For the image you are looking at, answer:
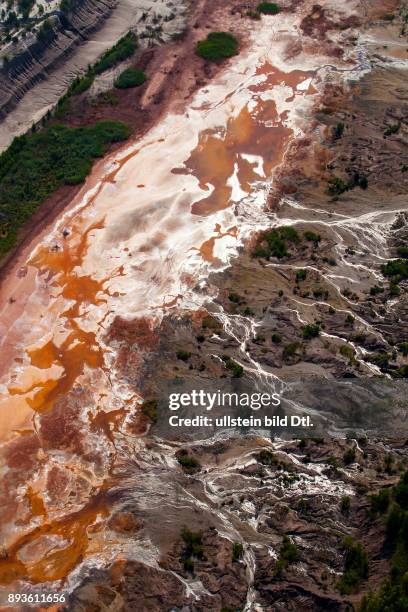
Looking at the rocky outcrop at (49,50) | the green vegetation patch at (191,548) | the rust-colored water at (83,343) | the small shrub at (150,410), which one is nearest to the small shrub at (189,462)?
the small shrub at (150,410)

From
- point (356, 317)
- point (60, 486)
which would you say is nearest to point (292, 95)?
point (356, 317)

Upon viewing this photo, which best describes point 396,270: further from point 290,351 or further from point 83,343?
point 83,343

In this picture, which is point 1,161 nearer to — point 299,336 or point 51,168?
point 51,168

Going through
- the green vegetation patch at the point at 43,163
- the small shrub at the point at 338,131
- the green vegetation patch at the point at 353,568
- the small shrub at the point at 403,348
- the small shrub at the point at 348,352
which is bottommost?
the green vegetation patch at the point at 353,568

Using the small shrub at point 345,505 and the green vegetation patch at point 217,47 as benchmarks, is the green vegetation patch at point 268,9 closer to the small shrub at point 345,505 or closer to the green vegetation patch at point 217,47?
the green vegetation patch at point 217,47

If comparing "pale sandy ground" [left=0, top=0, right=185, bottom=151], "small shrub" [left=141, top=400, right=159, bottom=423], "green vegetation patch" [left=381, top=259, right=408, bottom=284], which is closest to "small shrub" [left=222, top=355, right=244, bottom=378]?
"small shrub" [left=141, top=400, right=159, bottom=423]

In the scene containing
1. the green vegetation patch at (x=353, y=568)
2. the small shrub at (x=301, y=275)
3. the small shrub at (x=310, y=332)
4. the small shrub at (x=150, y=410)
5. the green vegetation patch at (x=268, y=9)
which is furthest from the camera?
the green vegetation patch at (x=268, y=9)
